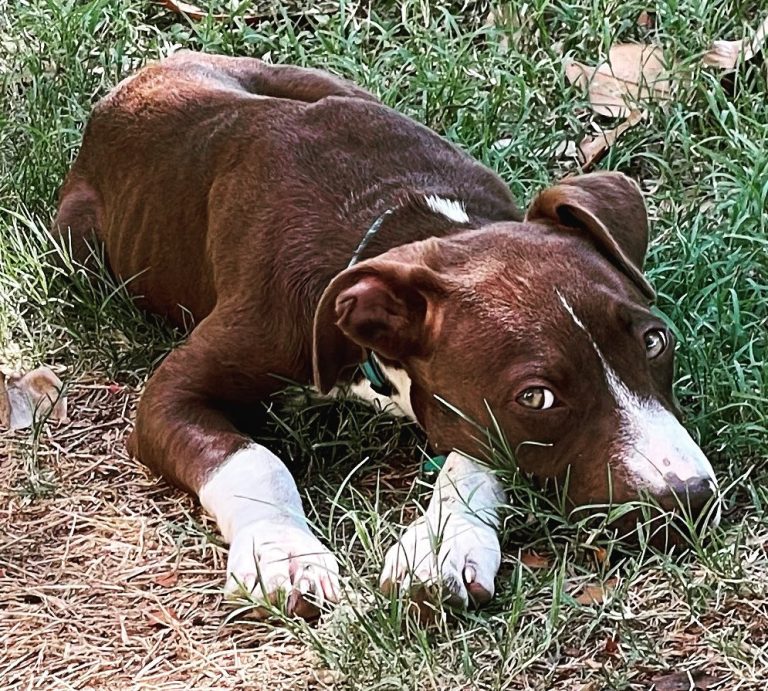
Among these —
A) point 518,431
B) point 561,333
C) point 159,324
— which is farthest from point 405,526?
point 159,324

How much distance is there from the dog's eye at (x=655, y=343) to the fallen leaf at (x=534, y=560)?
53 cm

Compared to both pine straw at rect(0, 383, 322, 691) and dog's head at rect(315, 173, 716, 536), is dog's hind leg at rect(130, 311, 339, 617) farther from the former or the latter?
dog's head at rect(315, 173, 716, 536)

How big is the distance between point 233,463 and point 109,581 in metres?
0.42

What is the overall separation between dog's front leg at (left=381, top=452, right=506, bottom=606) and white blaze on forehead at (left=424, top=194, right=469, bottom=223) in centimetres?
64

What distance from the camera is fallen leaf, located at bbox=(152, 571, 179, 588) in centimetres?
357

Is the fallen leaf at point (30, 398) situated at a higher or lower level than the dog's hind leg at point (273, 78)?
lower

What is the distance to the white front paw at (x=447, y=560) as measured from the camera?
316 cm

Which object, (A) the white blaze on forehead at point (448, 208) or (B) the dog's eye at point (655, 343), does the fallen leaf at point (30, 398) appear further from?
(B) the dog's eye at point (655, 343)

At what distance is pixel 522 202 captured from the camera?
4879 mm

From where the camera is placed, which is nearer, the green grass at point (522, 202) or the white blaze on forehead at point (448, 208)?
the green grass at point (522, 202)

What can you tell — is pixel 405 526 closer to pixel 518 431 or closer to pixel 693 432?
pixel 518 431

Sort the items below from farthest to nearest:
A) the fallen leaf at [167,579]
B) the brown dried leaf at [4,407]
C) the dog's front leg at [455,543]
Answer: the brown dried leaf at [4,407], the fallen leaf at [167,579], the dog's front leg at [455,543]

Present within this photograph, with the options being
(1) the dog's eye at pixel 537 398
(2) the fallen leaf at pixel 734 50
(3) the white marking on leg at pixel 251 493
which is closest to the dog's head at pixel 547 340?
(1) the dog's eye at pixel 537 398

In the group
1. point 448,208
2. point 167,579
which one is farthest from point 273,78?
point 167,579
